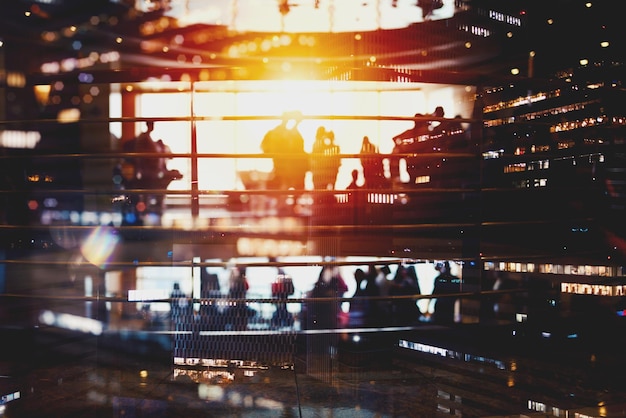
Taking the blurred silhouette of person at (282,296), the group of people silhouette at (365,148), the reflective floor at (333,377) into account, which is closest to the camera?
the reflective floor at (333,377)

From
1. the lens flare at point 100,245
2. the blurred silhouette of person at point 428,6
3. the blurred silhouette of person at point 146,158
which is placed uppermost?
the blurred silhouette of person at point 428,6

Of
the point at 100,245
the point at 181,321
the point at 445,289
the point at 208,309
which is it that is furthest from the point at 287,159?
the point at 100,245

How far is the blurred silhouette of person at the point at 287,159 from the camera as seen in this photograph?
5.20m

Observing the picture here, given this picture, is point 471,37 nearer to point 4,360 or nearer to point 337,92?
point 337,92

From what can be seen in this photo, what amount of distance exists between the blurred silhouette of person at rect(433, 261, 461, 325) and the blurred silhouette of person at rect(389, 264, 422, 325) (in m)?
0.22

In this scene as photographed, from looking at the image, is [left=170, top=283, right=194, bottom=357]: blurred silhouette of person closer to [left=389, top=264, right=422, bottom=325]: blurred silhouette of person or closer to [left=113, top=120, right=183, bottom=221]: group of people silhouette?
[left=113, top=120, right=183, bottom=221]: group of people silhouette

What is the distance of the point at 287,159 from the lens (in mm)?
5230

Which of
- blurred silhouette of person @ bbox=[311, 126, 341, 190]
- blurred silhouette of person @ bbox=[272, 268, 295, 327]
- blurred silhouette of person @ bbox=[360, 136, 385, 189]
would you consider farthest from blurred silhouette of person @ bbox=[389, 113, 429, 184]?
blurred silhouette of person @ bbox=[272, 268, 295, 327]

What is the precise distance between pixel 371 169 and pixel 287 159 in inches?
34.4

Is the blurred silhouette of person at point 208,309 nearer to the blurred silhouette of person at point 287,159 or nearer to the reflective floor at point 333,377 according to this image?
the reflective floor at point 333,377

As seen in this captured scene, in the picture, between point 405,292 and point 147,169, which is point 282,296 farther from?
point 147,169

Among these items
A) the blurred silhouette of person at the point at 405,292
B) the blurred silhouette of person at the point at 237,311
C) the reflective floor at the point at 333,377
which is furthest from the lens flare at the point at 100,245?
the blurred silhouette of person at the point at 405,292

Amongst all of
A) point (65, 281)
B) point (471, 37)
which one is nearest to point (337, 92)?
point (471, 37)

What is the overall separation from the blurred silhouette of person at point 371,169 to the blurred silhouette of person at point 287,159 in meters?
0.60
